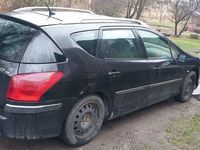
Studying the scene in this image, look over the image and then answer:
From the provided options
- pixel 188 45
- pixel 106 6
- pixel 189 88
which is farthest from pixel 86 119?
pixel 188 45

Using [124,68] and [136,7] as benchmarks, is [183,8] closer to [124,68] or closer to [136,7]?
[136,7]

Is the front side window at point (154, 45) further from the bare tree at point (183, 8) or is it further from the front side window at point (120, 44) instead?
the bare tree at point (183, 8)

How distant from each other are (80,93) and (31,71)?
71 cm

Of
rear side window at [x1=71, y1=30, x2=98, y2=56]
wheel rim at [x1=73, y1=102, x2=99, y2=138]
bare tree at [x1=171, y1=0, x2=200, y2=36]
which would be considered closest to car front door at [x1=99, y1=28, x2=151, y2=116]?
rear side window at [x1=71, y1=30, x2=98, y2=56]

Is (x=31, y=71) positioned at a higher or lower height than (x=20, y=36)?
lower

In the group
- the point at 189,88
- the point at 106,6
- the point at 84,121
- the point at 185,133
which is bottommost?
the point at 185,133

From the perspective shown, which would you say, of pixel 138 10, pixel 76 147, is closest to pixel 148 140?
pixel 76 147

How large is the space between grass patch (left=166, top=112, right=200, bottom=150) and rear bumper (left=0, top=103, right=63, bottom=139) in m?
1.98

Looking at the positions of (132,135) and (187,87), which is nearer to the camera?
(132,135)

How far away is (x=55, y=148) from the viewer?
4180 mm

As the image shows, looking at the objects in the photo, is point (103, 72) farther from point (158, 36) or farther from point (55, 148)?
point (158, 36)

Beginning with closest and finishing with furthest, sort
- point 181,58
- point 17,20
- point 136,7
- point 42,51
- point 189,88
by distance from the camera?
point 42,51 → point 17,20 → point 181,58 → point 189,88 → point 136,7

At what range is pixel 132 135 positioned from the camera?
15.9 ft

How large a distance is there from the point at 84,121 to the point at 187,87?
122 inches
